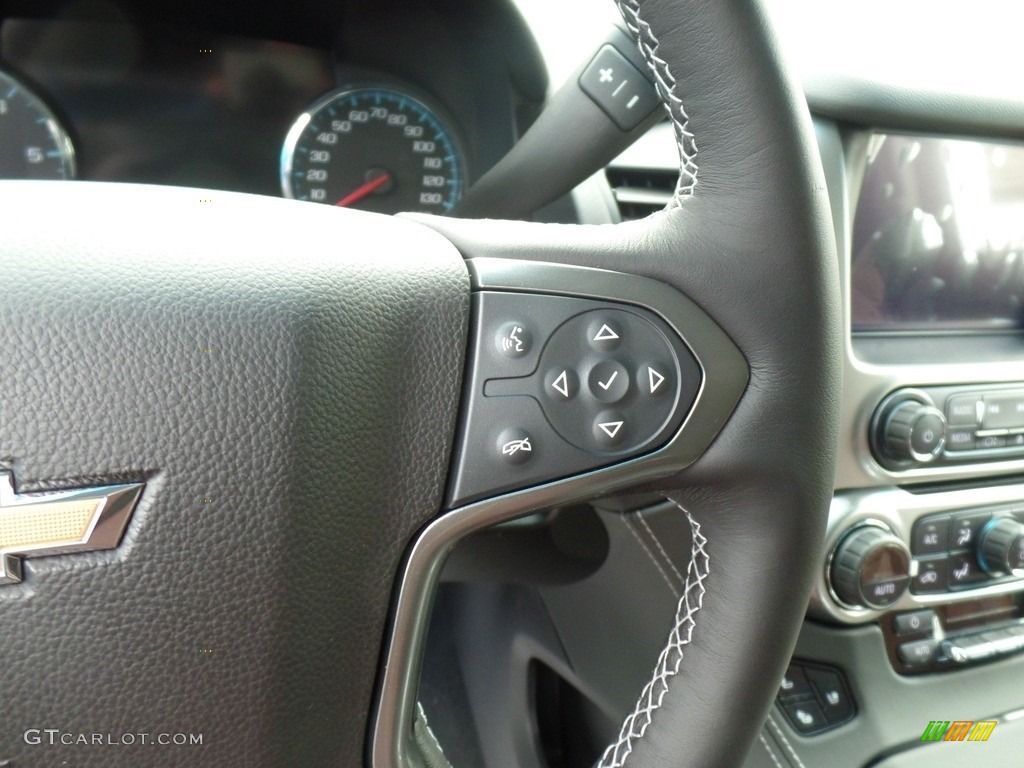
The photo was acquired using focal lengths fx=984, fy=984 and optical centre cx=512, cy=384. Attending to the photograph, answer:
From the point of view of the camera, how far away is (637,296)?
637 mm

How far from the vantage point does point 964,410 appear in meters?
1.08

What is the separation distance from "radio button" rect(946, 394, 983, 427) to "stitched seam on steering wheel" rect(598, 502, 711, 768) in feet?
1.76

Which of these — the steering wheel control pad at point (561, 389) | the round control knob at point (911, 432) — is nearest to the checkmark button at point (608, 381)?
the steering wheel control pad at point (561, 389)

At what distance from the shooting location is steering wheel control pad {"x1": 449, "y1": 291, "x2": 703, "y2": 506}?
2.00 feet

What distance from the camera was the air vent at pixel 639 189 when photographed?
1180 mm

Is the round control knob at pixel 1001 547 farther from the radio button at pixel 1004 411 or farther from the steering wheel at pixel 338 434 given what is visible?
the steering wheel at pixel 338 434

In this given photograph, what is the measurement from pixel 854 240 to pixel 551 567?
1.66ft

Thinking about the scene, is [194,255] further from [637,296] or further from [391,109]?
[391,109]

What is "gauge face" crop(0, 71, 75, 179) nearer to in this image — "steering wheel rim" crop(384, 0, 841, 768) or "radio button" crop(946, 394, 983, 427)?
"steering wheel rim" crop(384, 0, 841, 768)

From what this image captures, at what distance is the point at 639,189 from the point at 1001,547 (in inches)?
22.7

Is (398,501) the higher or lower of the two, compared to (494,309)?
lower

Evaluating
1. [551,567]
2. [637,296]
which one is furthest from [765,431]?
[551,567]

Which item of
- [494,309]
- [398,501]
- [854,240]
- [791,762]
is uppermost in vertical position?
[854,240]

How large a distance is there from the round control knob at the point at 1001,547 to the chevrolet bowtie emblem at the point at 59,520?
2.98 feet
